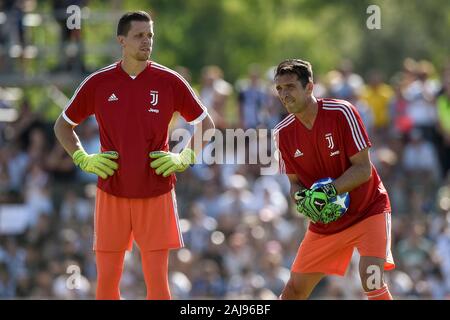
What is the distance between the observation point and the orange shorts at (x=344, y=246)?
9.27 m

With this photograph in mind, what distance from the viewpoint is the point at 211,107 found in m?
18.2

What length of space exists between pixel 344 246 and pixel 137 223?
1.74m

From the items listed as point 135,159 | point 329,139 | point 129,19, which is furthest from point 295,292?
point 129,19

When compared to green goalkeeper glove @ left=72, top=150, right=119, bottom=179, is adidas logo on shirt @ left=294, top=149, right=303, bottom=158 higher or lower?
higher

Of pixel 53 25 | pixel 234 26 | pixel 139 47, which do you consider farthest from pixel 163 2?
pixel 139 47

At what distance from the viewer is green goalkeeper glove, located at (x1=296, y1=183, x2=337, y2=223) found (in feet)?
30.0

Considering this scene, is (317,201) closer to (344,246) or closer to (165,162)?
(344,246)

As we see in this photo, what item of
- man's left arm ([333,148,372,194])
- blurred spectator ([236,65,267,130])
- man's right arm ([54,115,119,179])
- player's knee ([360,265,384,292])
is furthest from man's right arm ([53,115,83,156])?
blurred spectator ([236,65,267,130])

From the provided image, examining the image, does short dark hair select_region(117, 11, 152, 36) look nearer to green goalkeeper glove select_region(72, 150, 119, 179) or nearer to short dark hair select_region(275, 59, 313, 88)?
green goalkeeper glove select_region(72, 150, 119, 179)

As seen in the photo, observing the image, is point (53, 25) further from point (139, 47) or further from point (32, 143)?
point (139, 47)

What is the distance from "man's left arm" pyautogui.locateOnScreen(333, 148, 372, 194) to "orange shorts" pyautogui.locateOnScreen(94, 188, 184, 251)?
55.2 inches

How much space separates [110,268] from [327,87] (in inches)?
371

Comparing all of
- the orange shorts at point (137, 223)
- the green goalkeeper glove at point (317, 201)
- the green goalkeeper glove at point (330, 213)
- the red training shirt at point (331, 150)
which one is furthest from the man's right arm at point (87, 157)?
the green goalkeeper glove at point (330, 213)

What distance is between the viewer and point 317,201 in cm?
915
